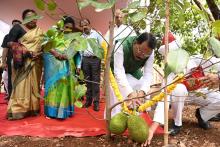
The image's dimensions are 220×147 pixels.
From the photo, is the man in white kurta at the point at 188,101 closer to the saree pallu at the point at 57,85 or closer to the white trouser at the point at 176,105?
the white trouser at the point at 176,105

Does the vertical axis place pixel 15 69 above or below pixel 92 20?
below

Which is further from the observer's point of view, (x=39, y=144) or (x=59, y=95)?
(x=59, y=95)

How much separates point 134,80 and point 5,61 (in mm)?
2650

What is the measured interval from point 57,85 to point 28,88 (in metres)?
0.39

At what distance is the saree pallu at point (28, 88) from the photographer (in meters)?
4.64

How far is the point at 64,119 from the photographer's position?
182 inches

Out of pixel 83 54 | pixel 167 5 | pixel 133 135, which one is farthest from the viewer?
pixel 83 54

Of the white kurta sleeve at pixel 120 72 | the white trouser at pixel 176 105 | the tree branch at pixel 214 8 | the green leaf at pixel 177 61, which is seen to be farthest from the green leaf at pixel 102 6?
the tree branch at pixel 214 8

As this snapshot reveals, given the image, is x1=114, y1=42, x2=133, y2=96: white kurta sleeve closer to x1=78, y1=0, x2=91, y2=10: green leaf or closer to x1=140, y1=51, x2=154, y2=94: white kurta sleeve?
x1=140, y1=51, x2=154, y2=94: white kurta sleeve

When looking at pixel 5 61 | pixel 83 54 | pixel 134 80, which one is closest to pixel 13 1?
pixel 5 61

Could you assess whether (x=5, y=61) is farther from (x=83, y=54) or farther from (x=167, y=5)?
(x=167, y=5)

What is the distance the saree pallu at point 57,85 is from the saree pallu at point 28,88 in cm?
17

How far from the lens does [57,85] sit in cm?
459

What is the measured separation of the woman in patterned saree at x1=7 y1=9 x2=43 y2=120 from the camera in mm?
4582
